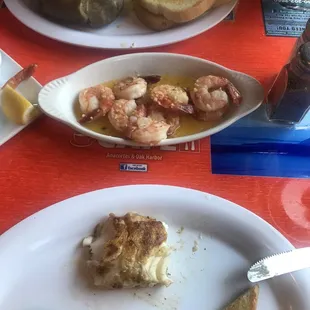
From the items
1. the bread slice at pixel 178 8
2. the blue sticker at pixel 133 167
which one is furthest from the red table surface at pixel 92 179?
the bread slice at pixel 178 8

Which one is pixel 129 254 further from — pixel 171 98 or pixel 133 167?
pixel 171 98

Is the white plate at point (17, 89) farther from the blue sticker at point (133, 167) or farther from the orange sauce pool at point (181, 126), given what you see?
the blue sticker at point (133, 167)

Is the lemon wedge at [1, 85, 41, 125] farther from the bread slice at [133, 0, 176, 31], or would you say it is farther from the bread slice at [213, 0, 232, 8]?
the bread slice at [213, 0, 232, 8]

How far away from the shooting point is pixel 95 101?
3.13ft

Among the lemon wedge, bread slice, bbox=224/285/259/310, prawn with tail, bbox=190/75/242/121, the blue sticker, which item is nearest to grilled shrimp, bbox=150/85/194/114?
prawn with tail, bbox=190/75/242/121

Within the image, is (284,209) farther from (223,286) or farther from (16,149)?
(16,149)

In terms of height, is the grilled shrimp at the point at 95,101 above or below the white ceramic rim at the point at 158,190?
above

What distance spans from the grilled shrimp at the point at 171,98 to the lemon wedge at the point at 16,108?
251mm

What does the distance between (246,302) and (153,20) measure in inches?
27.0

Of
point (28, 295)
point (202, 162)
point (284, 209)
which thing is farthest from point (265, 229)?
point (28, 295)

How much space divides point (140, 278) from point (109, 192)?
18cm

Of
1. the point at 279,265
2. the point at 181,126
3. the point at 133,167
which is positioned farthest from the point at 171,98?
the point at 279,265

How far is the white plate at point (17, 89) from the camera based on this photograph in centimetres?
93

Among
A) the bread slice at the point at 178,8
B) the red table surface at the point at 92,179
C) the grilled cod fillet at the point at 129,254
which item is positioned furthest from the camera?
the bread slice at the point at 178,8
